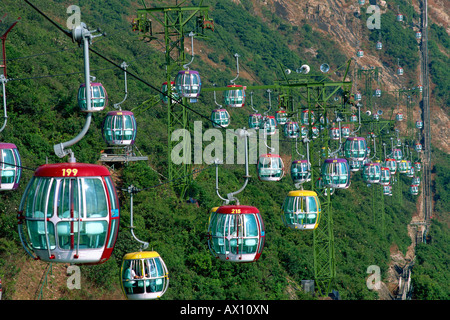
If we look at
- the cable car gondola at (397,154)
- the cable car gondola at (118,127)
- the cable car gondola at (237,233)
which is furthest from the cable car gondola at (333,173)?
the cable car gondola at (397,154)

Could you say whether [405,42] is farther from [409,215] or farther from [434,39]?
[409,215]

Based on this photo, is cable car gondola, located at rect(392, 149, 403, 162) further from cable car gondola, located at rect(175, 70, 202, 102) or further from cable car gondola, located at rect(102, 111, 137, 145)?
cable car gondola, located at rect(102, 111, 137, 145)

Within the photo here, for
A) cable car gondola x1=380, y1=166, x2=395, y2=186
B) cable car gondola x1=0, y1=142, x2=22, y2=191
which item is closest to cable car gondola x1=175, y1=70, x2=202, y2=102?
cable car gondola x1=0, y1=142, x2=22, y2=191

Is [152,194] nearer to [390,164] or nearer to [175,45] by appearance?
[175,45]

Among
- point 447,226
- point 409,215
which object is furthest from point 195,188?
point 447,226

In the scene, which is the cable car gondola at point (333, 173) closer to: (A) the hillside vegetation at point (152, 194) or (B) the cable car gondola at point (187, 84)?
(A) the hillside vegetation at point (152, 194)
